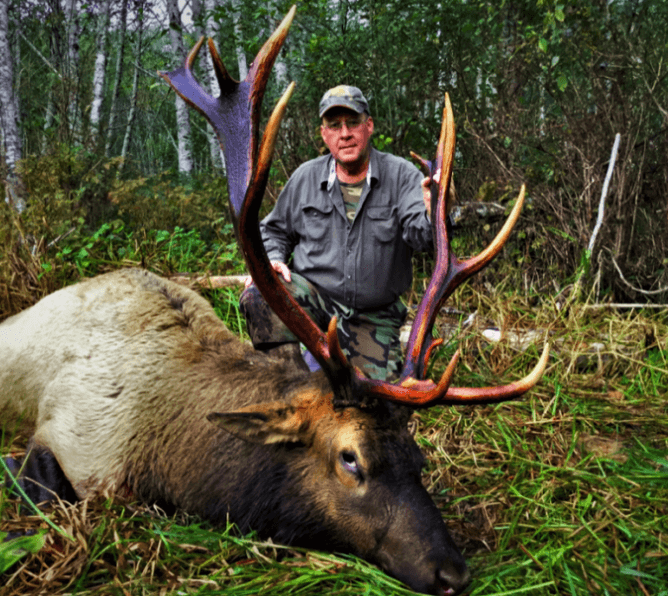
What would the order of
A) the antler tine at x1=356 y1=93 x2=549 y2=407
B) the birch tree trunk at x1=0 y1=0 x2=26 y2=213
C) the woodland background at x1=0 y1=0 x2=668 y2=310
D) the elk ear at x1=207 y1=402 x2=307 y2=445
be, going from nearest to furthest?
the antler tine at x1=356 y1=93 x2=549 y2=407 → the elk ear at x1=207 y1=402 x2=307 y2=445 → the woodland background at x1=0 y1=0 x2=668 y2=310 → the birch tree trunk at x1=0 y1=0 x2=26 y2=213

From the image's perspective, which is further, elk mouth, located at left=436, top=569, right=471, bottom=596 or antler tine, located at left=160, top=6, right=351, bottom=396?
antler tine, located at left=160, top=6, right=351, bottom=396

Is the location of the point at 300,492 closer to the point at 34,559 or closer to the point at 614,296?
the point at 34,559

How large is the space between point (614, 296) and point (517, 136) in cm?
188

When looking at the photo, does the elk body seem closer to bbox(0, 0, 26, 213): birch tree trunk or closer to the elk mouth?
the elk mouth

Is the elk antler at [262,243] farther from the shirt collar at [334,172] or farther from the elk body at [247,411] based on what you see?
the shirt collar at [334,172]

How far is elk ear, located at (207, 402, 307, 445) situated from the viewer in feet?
7.06

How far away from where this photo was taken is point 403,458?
2051 millimetres

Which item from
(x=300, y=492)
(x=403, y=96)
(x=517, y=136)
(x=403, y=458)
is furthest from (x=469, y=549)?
(x=403, y=96)

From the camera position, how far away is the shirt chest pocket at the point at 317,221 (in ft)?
11.9

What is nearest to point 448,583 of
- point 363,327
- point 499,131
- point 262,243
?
point 262,243

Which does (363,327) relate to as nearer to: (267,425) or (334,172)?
(334,172)

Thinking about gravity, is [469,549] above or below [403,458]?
below

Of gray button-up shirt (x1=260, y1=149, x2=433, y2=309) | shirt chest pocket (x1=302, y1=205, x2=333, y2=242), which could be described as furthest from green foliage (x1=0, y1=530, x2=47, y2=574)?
shirt chest pocket (x1=302, y1=205, x2=333, y2=242)

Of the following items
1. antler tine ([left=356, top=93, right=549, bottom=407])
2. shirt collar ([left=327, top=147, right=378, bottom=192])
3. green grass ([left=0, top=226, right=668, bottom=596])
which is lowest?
green grass ([left=0, top=226, right=668, bottom=596])
